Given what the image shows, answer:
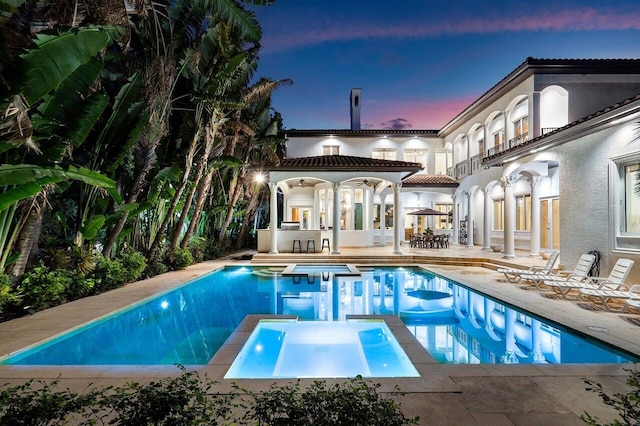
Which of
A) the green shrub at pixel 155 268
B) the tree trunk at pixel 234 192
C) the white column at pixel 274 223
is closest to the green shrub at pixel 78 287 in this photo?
the green shrub at pixel 155 268

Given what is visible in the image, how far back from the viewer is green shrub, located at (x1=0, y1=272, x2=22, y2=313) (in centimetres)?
648

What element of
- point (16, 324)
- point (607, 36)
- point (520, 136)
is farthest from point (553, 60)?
Answer: point (16, 324)

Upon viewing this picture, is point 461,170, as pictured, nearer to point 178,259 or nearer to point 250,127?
point 250,127

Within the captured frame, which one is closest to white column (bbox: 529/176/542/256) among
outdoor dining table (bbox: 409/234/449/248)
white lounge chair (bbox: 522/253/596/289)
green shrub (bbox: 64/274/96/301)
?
outdoor dining table (bbox: 409/234/449/248)

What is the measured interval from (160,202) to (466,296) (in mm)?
11375

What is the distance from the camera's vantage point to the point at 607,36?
2420 centimetres

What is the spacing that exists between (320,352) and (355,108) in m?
24.3

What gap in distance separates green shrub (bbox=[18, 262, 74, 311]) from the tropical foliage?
147 millimetres

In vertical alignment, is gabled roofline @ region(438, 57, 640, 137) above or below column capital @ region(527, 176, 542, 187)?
above

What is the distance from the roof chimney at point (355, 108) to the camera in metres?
27.0

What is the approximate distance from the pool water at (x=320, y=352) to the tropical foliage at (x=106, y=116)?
4.44 meters

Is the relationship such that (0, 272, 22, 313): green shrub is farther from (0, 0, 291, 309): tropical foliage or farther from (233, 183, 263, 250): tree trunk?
(233, 183, 263, 250): tree trunk

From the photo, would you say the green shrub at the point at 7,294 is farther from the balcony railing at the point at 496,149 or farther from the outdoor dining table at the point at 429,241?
the balcony railing at the point at 496,149

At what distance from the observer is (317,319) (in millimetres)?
7625
